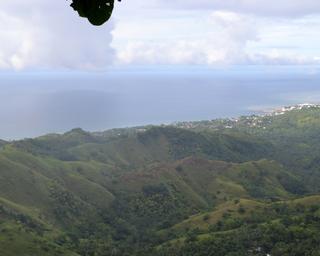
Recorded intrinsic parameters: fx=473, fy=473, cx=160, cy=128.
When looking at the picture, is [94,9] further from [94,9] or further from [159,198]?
[159,198]

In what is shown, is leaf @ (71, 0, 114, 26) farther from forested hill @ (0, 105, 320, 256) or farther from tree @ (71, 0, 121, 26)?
forested hill @ (0, 105, 320, 256)

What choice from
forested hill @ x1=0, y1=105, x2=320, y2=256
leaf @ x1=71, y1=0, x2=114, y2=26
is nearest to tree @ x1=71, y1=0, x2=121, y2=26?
leaf @ x1=71, y1=0, x2=114, y2=26

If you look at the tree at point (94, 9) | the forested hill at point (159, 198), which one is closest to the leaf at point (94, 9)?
the tree at point (94, 9)

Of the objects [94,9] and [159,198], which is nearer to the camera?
[94,9]

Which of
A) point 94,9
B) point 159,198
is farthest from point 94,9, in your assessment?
point 159,198

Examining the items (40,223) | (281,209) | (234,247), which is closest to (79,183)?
(40,223)

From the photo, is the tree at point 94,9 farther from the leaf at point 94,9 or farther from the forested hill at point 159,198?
the forested hill at point 159,198

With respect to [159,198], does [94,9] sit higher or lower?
higher
